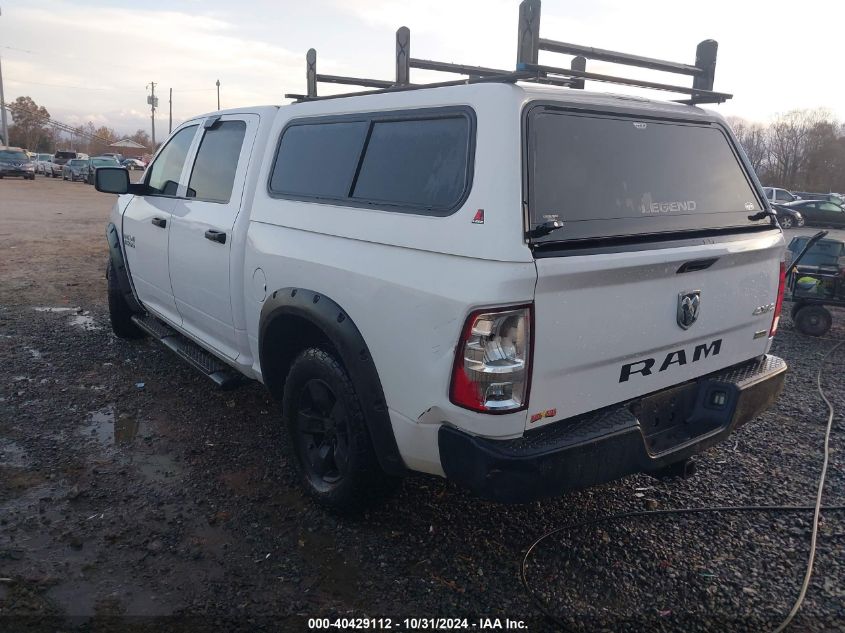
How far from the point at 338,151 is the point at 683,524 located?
261 centimetres

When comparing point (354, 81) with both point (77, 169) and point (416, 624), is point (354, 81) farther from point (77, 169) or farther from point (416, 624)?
point (77, 169)

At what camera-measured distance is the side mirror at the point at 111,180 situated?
4863mm

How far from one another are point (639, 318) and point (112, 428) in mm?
3442

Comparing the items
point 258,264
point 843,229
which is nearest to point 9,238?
point 258,264

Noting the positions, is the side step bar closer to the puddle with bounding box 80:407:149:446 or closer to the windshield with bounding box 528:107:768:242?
the puddle with bounding box 80:407:149:446

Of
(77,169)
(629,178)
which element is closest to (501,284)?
(629,178)

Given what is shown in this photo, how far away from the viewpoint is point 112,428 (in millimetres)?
4289

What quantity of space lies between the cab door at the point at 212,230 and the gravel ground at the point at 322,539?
0.72 m

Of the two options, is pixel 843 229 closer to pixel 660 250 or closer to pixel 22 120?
pixel 660 250

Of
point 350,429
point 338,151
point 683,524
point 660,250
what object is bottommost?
point 683,524

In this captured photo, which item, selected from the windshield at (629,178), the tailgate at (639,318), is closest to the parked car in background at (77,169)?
the windshield at (629,178)

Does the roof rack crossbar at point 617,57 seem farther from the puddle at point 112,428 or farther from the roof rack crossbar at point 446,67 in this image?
the puddle at point 112,428

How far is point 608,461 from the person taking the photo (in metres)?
2.57

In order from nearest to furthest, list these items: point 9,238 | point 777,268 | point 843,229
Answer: point 777,268, point 9,238, point 843,229
